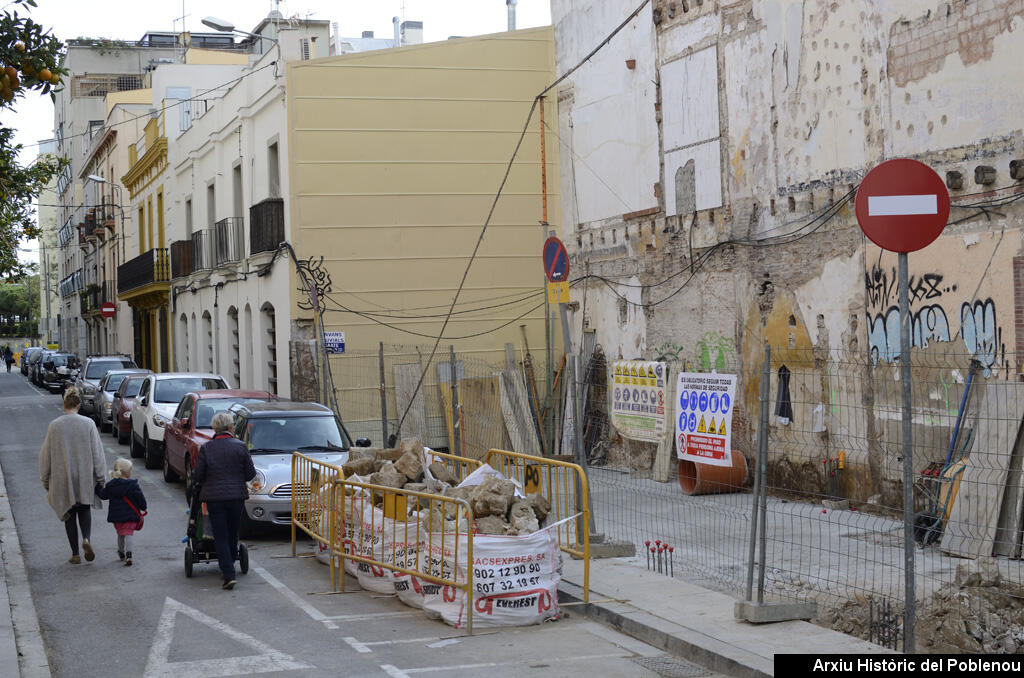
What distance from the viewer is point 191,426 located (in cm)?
1631

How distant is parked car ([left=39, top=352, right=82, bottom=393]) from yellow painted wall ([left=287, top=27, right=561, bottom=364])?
83.0 ft

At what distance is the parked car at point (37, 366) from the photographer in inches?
2028

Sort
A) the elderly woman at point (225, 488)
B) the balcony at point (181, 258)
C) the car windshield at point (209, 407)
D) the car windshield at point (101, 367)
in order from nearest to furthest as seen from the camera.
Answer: the elderly woman at point (225, 488)
the car windshield at point (209, 407)
the car windshield at point (101, 367)
the balcony at point (181, 258)

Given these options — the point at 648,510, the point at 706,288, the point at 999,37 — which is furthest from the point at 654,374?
the point at 999,37

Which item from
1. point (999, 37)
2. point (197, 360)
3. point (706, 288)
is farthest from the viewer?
point (197, 360)

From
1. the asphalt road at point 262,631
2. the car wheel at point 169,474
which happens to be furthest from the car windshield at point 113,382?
the asphalt road at point 262,631

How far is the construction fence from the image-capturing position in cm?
839

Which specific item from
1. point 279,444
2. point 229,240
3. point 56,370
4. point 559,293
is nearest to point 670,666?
point 559,293

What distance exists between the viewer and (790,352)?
48.4 ft

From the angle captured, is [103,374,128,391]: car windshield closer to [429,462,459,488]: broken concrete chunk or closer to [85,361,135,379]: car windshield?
[85,361,135,379]: car windshield

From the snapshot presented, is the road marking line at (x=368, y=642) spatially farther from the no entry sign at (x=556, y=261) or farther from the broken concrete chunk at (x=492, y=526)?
the no entry sign at (x=556, y=261)

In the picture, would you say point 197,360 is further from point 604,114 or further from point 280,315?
point 604,114

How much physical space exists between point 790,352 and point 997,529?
4.75 m

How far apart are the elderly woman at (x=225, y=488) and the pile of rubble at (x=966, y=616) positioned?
521 cm
